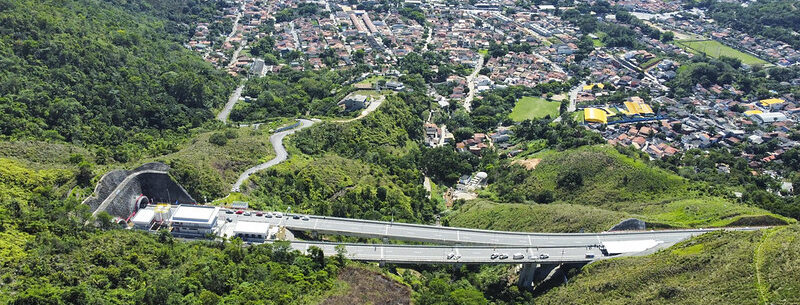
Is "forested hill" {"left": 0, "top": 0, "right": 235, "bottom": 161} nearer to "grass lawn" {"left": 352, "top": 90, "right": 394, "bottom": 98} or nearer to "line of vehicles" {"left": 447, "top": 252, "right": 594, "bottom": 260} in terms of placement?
"grass lawn" {"left": 352, "top": 90, "right": 394, "bottom": 98}

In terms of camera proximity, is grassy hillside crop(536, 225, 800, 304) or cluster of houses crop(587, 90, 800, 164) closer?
grassy hillside crop(536, 225, 800, 304)

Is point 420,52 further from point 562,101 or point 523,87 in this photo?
point 562,101

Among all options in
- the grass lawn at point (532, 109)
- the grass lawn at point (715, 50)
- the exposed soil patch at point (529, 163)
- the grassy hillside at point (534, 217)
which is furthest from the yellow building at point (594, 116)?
the grass lawn at point (715, 50)

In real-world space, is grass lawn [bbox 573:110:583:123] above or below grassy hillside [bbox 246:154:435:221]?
below

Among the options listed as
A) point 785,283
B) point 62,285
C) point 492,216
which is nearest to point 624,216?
point 492,216

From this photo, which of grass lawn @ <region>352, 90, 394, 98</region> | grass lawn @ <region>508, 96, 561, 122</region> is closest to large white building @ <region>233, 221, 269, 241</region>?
grass lawn @ <region>352, 90, 394, 98</region>

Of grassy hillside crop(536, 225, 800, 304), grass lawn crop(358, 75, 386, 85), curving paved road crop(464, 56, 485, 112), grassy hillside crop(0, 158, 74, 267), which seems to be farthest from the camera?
curving paved road crop(464, 56, 485, 112)

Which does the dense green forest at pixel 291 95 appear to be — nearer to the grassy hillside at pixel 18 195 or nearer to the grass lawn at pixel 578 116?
the grass lawn at pixel 578 116
